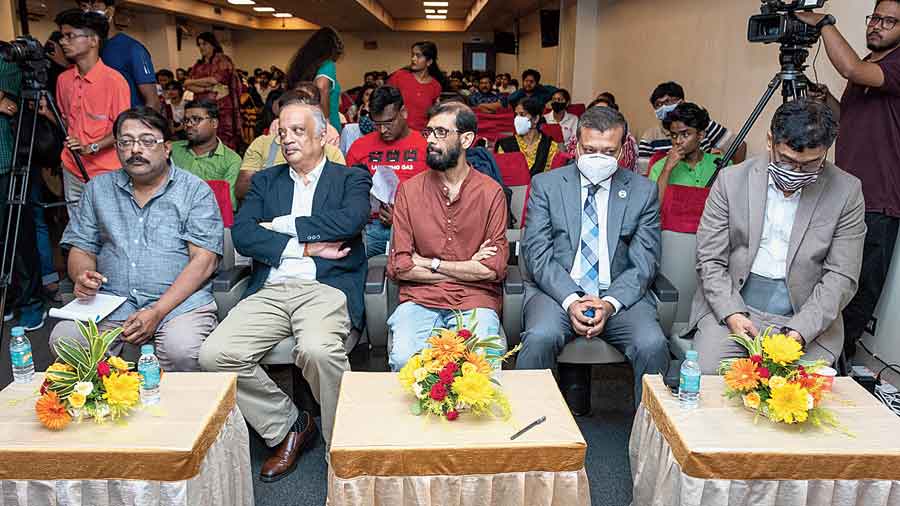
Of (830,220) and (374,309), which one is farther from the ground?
(830,220)

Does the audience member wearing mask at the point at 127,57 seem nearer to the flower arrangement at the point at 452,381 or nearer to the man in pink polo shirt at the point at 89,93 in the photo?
the man in pink polo shirt at the point at 89,93

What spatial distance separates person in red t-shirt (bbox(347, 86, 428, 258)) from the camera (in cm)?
344

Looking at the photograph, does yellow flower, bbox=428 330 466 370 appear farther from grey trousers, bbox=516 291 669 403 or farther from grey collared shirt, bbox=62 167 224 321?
grey collared shirt, bbox=62 167 224 321

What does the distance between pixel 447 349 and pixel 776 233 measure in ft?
4.71

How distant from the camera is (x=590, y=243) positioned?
2723mm

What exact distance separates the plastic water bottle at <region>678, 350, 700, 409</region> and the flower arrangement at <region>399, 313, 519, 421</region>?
50 cm

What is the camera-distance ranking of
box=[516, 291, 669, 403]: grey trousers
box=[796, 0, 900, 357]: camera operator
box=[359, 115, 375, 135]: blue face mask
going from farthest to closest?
1. box=[359, 115, 375, 135]: blue face mask
2. box=[796, 0, 900, 357]: camera operator
3. box=[516, 291, 669, 403]: grey trousers

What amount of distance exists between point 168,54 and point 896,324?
41.3 feet

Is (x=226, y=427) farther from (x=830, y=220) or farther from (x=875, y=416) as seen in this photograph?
(x=830, y=220)

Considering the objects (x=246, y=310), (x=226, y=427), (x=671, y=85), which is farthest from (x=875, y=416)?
(x=671, y=85)

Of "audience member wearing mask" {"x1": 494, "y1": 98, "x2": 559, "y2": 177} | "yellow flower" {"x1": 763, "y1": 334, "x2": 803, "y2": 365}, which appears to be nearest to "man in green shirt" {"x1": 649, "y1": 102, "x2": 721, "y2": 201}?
"audience member wearing mask" {"x1": 494, "y1": 98, "x2": 559, "y2": 177}

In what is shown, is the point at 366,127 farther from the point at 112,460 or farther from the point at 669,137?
the point at 112,460

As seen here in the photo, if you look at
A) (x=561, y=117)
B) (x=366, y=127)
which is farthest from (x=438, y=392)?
(x=561, y=117)

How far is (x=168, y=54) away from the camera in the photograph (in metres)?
12.3
